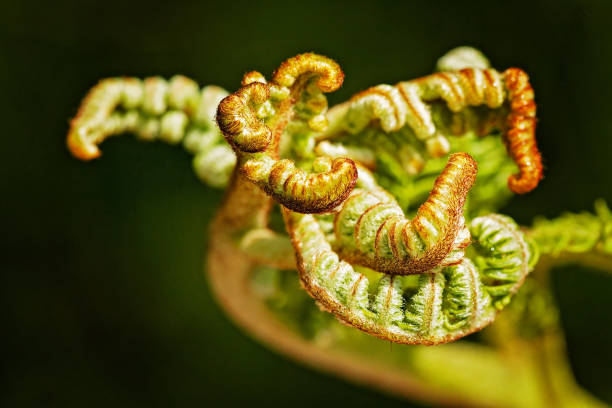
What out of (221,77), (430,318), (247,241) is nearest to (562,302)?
(221,77)

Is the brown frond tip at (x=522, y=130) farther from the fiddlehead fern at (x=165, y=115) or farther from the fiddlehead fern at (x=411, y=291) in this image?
the fiddlehead fern at (x=165, y=115)

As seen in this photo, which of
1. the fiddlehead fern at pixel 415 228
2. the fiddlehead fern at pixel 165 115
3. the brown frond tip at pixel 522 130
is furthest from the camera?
the fiddlehead fern at pixel 165 115

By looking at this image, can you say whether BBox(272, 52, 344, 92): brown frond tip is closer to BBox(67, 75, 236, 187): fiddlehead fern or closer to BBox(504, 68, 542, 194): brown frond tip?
BBox(504, 68, 542, 194): brown frond tip

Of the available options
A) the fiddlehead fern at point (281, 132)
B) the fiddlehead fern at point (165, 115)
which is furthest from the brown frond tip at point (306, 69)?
the fiddlehead fern at point (165, 115)

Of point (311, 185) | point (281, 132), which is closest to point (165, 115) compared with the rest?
point (281, 132)

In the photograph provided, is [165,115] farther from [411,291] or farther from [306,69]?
[411,291]

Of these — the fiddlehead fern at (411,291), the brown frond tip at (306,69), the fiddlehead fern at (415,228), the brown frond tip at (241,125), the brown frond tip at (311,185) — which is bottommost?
the fiddlehead fern at (411,291)

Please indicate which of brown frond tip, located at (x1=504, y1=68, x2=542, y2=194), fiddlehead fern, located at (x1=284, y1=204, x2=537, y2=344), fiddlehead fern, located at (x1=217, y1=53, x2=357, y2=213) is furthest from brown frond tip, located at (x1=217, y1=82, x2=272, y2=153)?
brown frond tip, located at (x1=504, y1=68, x2=542, y2=194)
